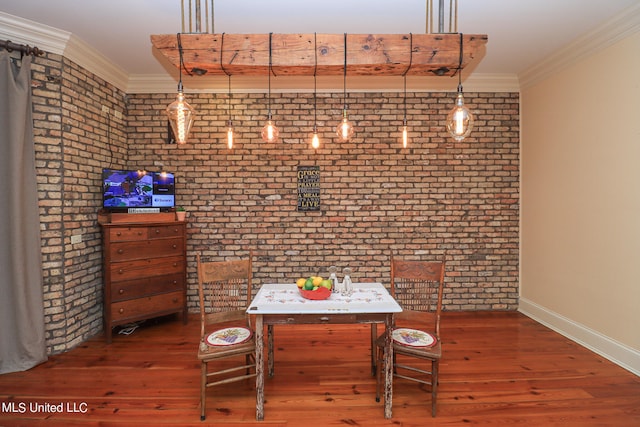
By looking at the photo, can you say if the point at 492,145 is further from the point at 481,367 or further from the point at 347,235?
the point at 481,367

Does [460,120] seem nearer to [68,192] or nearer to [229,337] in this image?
[229,337]

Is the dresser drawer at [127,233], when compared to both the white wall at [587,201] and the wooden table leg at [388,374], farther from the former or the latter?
the white wall at [587,201]

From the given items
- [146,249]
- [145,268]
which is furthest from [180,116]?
[145,268]

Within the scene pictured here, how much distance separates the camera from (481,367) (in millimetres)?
3156

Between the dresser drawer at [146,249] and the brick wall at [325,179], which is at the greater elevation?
the brick wall at [325,179]

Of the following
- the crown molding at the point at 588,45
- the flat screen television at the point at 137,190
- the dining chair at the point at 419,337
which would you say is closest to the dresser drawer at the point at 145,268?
the flat screen television at the point at 137,190

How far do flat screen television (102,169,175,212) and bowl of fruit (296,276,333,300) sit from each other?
8.30 feet

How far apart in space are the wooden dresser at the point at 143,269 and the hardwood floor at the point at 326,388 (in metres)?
0.37

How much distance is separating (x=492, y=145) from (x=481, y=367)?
298 cm

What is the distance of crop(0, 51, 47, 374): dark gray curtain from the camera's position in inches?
121

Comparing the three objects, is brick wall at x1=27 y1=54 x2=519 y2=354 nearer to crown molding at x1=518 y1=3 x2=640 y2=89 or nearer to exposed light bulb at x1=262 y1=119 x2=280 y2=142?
crown molding at x1=518 y1=3 x2=640 y2=89

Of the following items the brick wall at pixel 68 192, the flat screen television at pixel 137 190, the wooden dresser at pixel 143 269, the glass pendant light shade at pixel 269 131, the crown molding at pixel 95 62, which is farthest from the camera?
the flat screen television at pixel 137 190

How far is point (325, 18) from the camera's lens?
323cm

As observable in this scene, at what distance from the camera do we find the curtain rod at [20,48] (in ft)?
10.1
